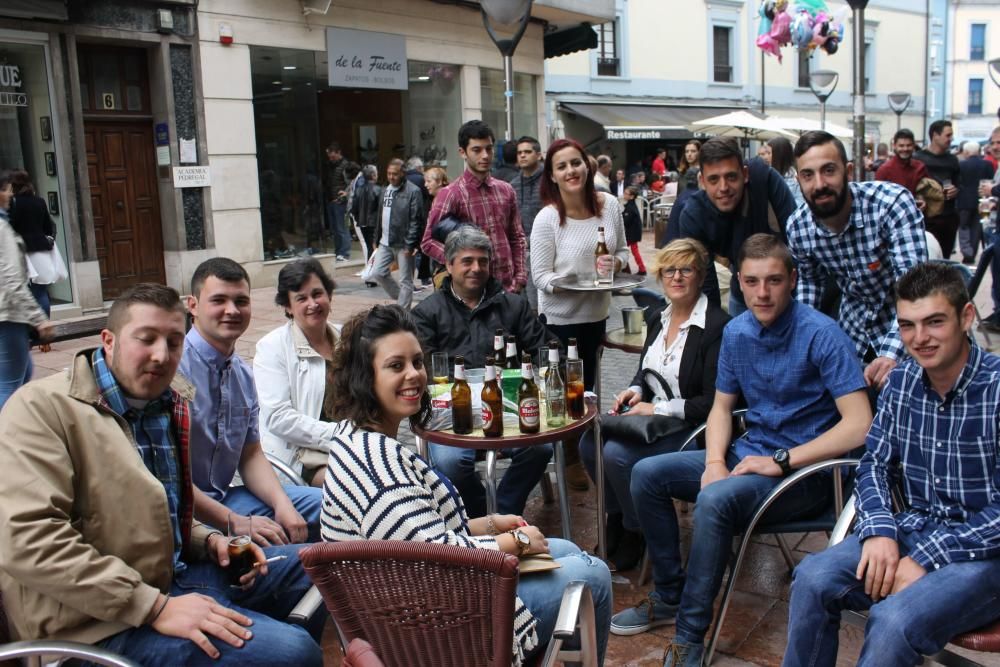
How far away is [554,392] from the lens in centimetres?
360

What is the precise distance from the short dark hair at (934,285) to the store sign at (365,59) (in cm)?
1231

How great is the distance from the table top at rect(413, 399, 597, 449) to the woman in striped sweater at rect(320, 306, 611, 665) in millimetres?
714

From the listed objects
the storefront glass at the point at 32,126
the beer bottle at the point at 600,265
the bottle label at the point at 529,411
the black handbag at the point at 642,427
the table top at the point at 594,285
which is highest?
the storefront glass at the point at 32,126

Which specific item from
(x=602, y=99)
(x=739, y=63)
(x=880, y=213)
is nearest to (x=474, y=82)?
(x=602, y=99)

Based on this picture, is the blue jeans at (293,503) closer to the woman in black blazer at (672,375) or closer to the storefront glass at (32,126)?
the woman in black blazer at (672,375)

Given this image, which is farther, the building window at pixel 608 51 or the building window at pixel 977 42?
the building window at pixel 977 42

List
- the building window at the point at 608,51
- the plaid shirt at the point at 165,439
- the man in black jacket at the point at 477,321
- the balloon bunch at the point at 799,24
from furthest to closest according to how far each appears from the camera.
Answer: the building window at the point at 608,51, the balloon bunch at the point at 799,24, the man in black jacket at the point at 477,321, the plaid shirt at the point at 165,439

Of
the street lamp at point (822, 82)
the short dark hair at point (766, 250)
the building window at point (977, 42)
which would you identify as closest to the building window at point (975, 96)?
the building window at point (977, 42)

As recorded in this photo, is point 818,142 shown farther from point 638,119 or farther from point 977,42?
point 977,42

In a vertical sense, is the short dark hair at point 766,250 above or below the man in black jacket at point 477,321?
above

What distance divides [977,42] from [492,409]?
2243 inches

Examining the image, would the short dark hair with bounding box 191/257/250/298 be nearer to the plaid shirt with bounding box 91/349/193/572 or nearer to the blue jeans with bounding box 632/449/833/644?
the plaid shirt with bounding box 91/349/193/572

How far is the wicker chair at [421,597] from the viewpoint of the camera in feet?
5.89

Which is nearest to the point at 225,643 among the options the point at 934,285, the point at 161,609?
the point at 161,609
